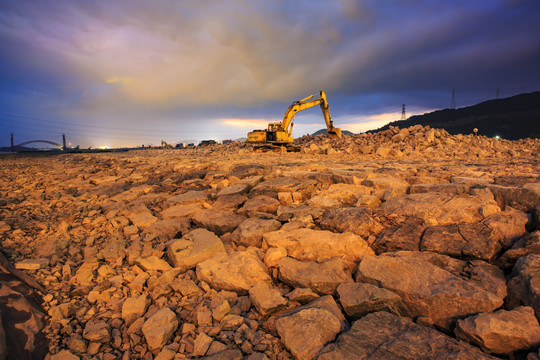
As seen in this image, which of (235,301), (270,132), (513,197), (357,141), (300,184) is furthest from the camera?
(270,132)

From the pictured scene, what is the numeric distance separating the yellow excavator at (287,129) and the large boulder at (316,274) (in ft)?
52.4

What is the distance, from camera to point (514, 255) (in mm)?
2508

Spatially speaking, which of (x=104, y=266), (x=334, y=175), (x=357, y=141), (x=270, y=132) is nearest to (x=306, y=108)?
(x=270, y=132)

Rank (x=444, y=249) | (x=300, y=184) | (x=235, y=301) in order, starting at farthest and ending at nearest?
(x=300, y=184) < (x=444, y=249) < (x=235, y=301)

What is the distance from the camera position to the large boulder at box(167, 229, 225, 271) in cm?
299

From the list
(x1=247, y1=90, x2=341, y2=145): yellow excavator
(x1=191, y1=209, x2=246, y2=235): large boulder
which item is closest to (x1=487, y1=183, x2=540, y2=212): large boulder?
(x1=191, y1=209, x2=246, y2=235): large boulder

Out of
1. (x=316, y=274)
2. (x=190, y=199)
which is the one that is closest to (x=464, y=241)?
(x=316, y=274)

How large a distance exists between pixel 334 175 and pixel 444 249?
103 inches

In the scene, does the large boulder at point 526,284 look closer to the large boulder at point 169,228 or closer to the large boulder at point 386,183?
the large boulder at point 386,183

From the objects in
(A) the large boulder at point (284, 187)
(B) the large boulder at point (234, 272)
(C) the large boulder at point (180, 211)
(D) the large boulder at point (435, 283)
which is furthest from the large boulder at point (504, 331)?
(C) the large boulder at point (180, 211)

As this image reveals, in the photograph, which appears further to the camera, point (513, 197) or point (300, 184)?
point (300, 184)

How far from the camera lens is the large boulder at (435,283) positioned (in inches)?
85.2

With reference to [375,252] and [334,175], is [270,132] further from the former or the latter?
→ [375,252]

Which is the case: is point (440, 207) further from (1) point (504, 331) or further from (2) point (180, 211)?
(2) point (180, 211)
